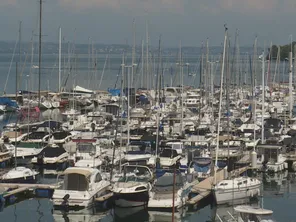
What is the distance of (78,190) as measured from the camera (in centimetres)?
3103

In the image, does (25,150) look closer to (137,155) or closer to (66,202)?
(137,155)

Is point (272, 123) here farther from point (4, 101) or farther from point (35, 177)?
point (4, 101)

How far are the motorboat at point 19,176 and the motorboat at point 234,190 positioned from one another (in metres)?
10.1

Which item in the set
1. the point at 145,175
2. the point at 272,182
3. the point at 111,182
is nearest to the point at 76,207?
the point at 111,182

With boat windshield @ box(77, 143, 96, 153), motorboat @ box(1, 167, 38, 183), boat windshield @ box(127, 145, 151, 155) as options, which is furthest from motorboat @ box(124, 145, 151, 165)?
motorboat @ box(1, 167, 38, 183)

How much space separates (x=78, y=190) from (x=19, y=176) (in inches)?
222

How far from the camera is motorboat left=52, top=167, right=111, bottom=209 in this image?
30516mm

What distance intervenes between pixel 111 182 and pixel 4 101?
52.8m

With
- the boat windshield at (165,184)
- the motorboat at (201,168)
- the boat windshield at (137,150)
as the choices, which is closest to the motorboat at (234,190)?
the boat windshield at (165,184)

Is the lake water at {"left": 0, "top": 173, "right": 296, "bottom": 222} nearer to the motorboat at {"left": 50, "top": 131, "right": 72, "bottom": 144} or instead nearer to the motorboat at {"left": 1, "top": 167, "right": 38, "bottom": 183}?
the motorboat at {"left": 1, "top": 167, "right": 38, "bottom": 183}

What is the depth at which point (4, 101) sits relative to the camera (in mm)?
82938

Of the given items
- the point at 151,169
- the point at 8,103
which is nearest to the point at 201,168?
the point at 151,169

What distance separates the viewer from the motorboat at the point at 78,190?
3052 cm

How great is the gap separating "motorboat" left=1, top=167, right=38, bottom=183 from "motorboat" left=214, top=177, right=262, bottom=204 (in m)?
10.1
